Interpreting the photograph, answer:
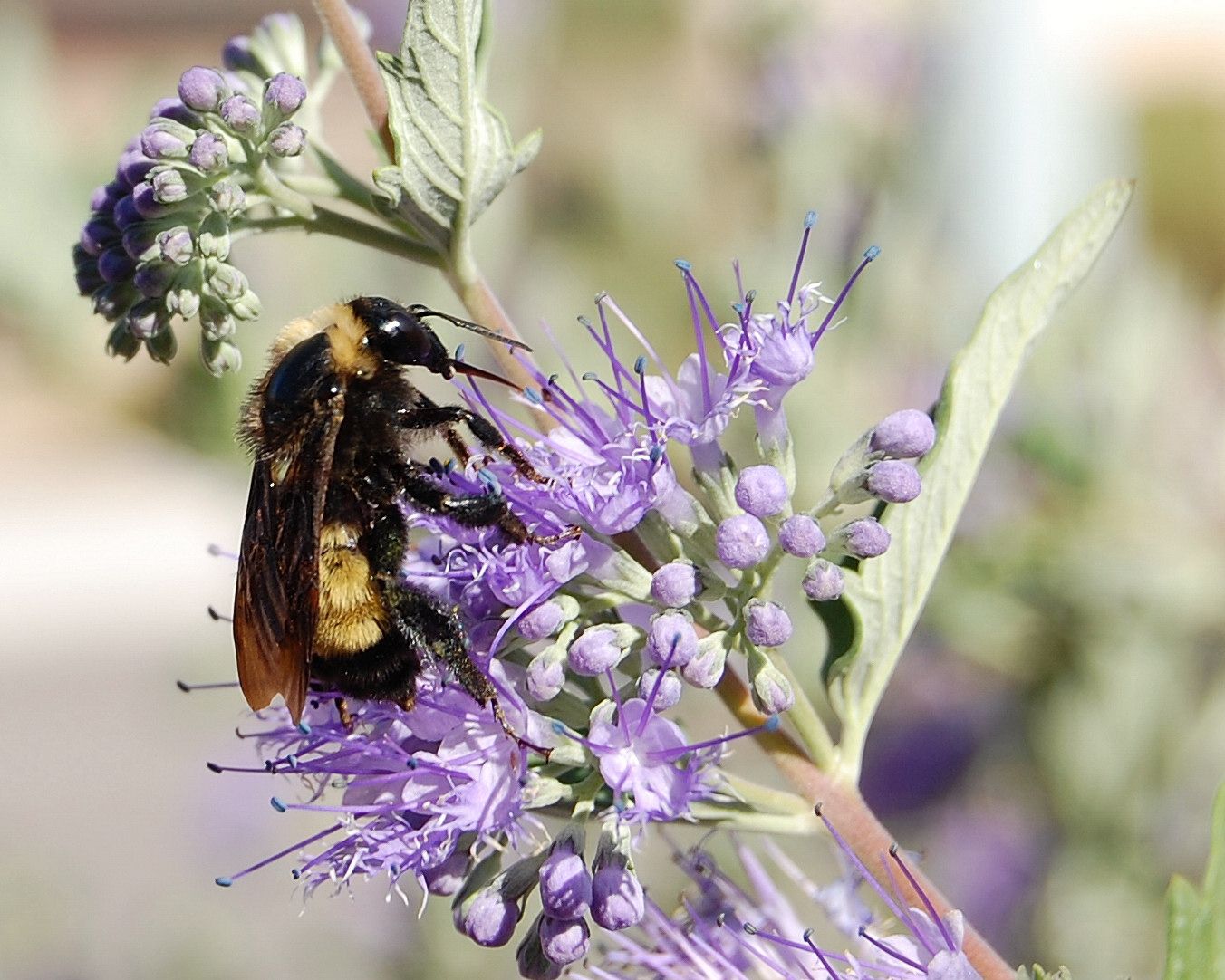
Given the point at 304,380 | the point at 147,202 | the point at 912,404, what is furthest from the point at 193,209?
the point at 912,404

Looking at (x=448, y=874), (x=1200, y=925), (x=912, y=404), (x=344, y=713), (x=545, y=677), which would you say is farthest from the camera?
(x=912, y=404)

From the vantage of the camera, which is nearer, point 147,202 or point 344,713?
point 147,202

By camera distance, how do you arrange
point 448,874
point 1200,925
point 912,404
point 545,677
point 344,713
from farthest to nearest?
point 912,404 → point 344,713 → point 448,874 → point 545,677 → point 1200,925

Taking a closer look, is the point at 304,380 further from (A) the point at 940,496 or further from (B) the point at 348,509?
(A) the point at 940,496

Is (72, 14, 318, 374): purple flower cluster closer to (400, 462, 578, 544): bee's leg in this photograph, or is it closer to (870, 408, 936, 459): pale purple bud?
(400, 462, 578, 544): bee's leg

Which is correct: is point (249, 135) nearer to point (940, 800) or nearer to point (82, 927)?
point (940, 800)

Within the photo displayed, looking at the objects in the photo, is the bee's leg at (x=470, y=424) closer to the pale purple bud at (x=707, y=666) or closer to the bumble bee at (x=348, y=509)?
the bumble bee at (x=348, y=509)

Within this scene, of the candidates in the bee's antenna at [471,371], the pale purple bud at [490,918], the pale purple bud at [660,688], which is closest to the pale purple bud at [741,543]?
the pale purple bud at [660,688]

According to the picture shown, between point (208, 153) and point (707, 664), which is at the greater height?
point (208, 153)
